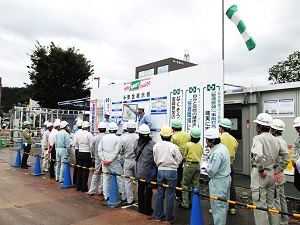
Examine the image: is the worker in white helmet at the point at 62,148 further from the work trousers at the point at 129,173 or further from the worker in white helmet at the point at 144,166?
the worker in white helmet at the point at 144,166

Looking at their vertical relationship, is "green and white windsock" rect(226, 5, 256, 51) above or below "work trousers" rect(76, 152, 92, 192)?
above

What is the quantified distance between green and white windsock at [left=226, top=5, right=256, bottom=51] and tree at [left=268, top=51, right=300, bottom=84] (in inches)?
640

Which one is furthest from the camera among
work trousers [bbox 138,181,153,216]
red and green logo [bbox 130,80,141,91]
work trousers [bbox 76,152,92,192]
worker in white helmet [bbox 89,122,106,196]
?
red and green logo [bbox 130,80,141,91]

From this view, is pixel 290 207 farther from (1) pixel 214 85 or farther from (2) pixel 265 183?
(1) pixel 214 85

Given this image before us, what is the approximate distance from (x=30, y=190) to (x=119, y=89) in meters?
5.17

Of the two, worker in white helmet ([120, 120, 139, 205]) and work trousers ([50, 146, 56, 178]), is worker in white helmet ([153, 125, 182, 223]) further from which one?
work trousers ([50, 146, 56, 178])

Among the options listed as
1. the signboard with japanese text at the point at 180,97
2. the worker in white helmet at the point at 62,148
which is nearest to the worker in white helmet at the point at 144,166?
the signboard with japanese text at the point at 180,97

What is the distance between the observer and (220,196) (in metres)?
4.39

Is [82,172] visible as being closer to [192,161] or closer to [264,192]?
[192,161]

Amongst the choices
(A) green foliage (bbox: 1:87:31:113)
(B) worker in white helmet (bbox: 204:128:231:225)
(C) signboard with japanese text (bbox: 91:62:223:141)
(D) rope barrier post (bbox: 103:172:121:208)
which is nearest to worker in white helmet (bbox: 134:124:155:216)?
(D) rope barrier post (bbox: 103:172:121:208)

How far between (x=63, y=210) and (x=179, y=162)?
2910 millimetres

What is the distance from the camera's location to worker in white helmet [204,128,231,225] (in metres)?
4.31

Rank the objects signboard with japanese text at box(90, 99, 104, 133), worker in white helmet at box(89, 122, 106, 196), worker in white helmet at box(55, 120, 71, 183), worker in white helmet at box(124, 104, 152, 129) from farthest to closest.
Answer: signboard with japanese text at box(90, 99, 104, 133), worker in white helmet at box(124, 104, 152, 129), worker in white helmet at box(55, 120, 71, 183), worker in white helmet at box(89, 122, 106, 196)

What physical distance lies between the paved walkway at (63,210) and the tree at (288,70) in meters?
19.2
